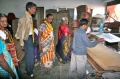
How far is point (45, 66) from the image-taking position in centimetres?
403

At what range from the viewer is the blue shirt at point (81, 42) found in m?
2.78

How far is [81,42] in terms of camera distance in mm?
2881

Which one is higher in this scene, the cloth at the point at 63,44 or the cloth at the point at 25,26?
the cloth at the point at 25,26

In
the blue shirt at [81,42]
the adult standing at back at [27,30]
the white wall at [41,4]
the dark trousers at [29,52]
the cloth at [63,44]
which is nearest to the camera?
the blue shirt at [81,42]

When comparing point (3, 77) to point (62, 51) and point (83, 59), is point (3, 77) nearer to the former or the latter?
point (83, 59)

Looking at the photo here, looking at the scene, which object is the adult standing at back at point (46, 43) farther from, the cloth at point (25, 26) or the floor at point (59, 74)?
the cloth at point (25, 26)

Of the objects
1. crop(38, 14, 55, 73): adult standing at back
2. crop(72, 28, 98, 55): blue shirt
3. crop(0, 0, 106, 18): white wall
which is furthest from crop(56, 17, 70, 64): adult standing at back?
crop(0, 0, 106, 18): white wall

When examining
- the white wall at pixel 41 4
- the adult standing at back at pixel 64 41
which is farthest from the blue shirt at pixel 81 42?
the white wall at pixel 41 4

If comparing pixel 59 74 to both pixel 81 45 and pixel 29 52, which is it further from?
pixel 81 45

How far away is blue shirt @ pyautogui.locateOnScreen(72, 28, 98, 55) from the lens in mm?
2781

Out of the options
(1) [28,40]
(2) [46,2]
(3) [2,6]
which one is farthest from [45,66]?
(3) [2,6]

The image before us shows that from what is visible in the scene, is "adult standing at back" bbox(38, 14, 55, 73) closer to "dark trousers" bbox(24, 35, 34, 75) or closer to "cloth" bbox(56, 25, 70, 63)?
"dark trousers" bbox(24, 35, 34, 75)

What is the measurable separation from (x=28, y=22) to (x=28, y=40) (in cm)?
44

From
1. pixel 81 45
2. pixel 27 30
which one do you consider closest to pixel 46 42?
pixel 27 30
